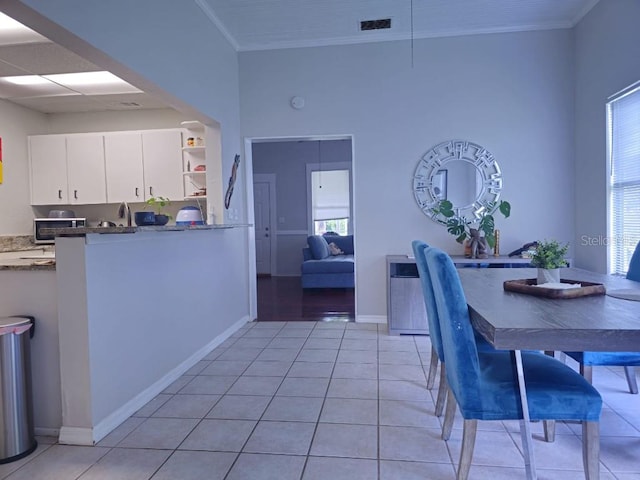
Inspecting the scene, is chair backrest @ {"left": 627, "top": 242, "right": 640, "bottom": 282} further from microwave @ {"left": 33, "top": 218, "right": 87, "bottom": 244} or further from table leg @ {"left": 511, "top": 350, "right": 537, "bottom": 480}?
microwave @ {"left": 33, "top": 218, "right": 87, "bottom": 244}

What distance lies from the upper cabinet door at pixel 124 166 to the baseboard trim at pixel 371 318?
275 cm

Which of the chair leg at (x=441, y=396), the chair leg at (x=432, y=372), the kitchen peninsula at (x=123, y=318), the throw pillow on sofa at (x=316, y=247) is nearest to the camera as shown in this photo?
the kitchen peninsula at (x=123, y=318)

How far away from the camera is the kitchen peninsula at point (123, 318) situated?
208 centimetres

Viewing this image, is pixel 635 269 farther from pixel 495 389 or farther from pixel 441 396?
pixel 495 389

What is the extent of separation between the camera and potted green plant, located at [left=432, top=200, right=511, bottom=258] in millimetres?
3926

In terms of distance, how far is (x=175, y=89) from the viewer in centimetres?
301

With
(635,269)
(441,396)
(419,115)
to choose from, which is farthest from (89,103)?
(635,269)

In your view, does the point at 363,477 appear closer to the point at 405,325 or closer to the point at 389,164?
the point at 405,325

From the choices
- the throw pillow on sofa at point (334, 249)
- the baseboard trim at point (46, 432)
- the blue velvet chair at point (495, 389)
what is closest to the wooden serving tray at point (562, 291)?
the blue velvet chair at point (495, 389)

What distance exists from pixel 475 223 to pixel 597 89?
1.57 meters

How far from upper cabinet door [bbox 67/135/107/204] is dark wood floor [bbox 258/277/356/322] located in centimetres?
235

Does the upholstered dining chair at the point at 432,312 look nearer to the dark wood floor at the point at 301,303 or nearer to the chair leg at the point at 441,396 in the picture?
the chair leg at the point at 441,396

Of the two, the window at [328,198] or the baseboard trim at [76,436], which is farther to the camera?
the window at [328,198]

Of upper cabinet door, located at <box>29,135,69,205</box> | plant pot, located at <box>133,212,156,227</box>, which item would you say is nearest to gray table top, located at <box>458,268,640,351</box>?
plant pot, located at <box>133,212,156,227</box>
